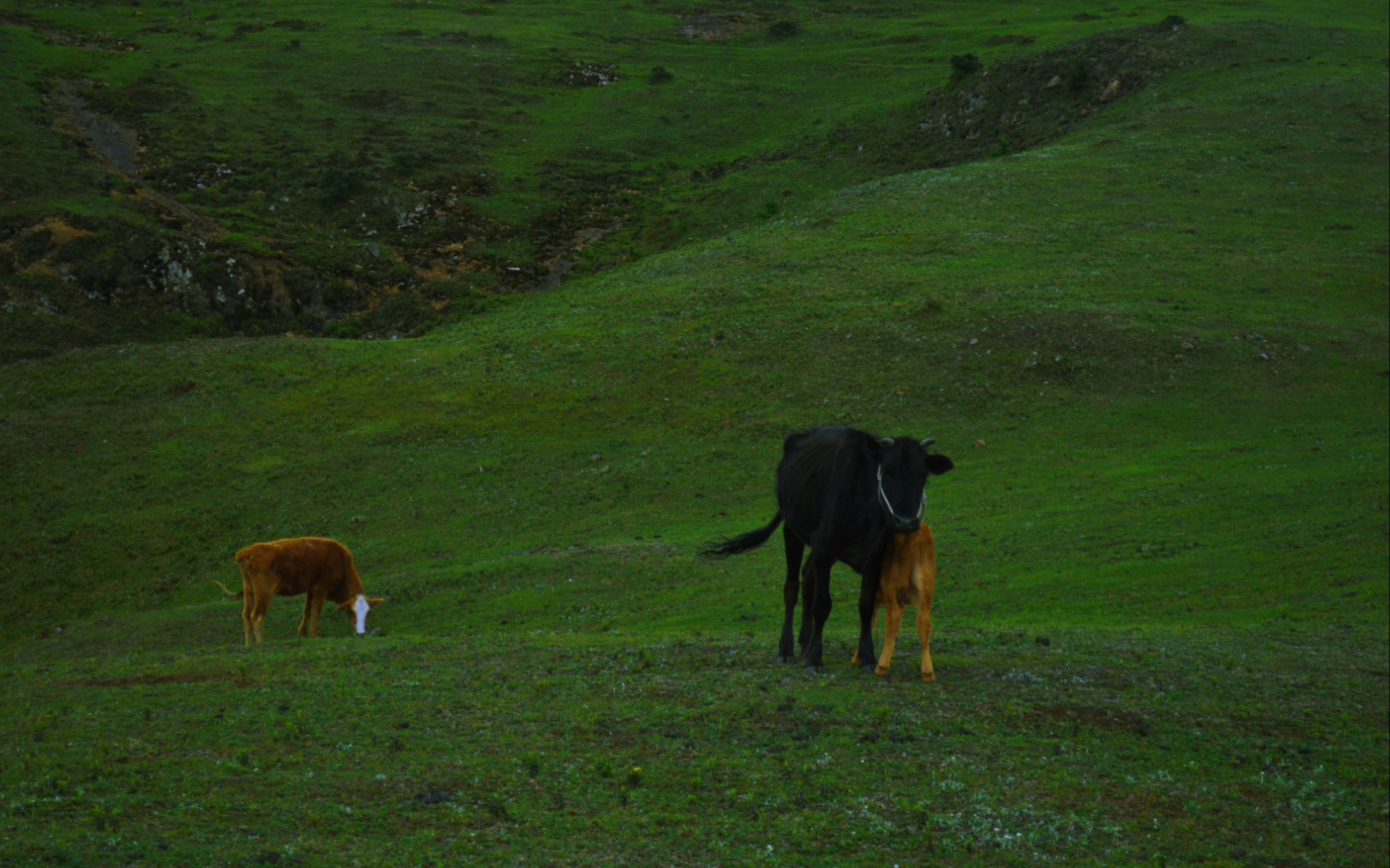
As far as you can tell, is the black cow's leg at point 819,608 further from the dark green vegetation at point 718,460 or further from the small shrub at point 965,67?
the small shrub at point 965,67

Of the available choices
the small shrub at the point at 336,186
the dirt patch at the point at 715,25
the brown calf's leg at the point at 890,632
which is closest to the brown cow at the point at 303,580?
the brown calf's leg at the point at 890,632

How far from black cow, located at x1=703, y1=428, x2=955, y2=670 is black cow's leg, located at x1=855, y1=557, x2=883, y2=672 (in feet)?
0.04

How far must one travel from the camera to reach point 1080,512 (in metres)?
29.4

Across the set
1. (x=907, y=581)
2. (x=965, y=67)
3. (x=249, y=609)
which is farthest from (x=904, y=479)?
(x=965, y=67)

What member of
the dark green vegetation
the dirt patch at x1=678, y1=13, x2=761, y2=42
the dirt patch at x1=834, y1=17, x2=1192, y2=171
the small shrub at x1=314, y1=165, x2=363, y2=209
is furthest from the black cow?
the dirt patch at x1=678, y1=13, x2=761, y2=42

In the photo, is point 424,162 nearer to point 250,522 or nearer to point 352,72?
point 352,72

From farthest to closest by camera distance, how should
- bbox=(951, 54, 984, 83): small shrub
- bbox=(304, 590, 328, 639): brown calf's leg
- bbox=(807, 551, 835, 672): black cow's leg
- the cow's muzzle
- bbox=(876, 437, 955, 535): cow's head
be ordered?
bbox=(951, 54, 984, 83): small shrub → bbox=(304, 590, 328, 639): brown calf's leg → bbox=(807, 551, 835, 672): black cow's leg → bbox=(876, 437, 955, 535): cow's head → the cow's muzzle

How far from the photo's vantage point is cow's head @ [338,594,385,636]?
24.3 m

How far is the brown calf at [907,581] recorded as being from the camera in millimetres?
15453

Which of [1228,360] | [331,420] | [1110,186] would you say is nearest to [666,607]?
[331,420]

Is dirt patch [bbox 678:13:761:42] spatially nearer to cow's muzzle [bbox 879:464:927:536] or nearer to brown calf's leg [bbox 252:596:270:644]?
brown calf's leg [bbox 252:596:270:644]

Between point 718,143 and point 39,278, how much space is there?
51702 mm

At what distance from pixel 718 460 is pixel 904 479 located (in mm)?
21342

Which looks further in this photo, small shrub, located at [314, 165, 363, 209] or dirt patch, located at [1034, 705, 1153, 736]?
small shrub, located at [314, 165, 363, 209]
